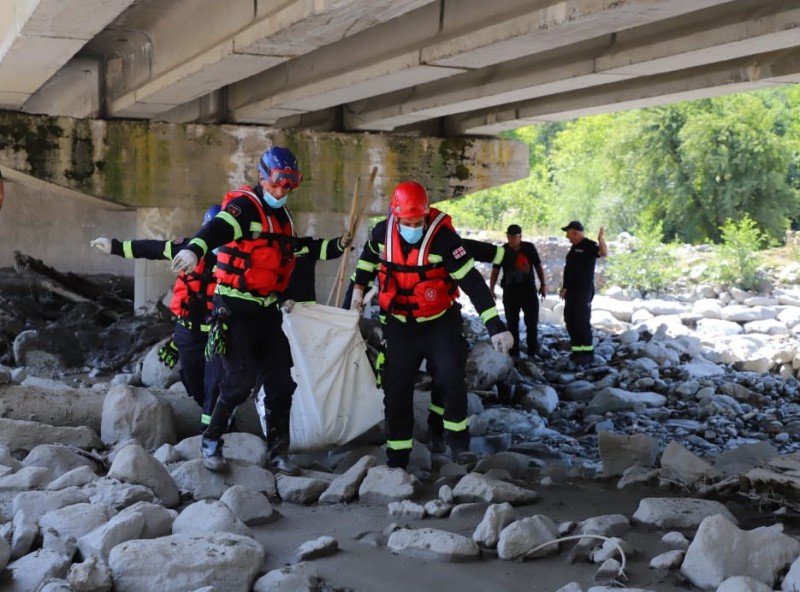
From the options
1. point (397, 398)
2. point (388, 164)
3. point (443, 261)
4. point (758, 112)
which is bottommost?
point (397, 398)

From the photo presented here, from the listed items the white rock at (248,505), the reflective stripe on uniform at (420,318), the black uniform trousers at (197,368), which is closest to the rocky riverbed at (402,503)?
the white rock at (248,505)

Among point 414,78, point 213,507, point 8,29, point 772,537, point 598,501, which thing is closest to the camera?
point 772,537

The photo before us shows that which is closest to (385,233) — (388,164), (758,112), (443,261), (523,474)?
(443,261)

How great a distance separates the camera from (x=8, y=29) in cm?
741

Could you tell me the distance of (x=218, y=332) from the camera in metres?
6.07

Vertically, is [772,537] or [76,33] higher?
[76,33]

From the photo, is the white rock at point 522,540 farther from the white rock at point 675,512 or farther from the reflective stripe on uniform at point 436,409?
the reflective stripe on uniform at point 436,409

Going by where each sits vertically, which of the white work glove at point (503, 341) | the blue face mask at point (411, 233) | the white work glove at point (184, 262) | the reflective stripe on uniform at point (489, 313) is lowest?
the white work glove at point (503, 341)

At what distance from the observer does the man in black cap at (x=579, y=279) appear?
11.9m

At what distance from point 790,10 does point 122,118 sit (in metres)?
7.36

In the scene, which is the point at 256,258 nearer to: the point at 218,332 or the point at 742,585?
the point at 218,332

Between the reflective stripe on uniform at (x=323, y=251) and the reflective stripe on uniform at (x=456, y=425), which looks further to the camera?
the reflective stripe on uniform at (x=456, y=425)

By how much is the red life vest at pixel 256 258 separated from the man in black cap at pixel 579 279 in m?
6.19

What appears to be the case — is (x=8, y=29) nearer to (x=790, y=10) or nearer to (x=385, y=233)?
(x=385, y=233)
